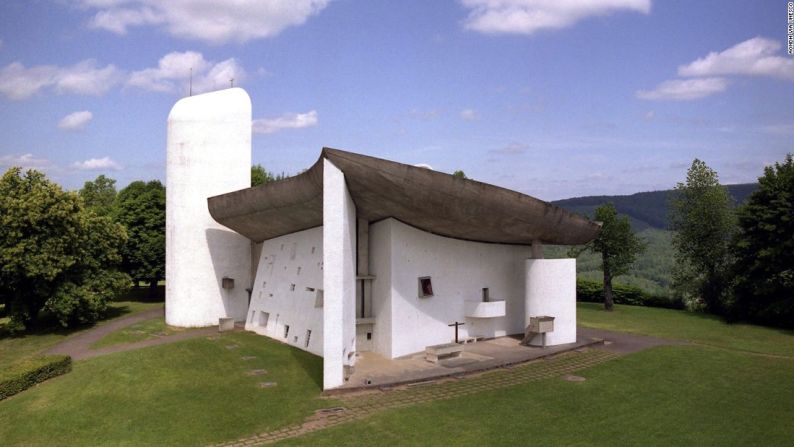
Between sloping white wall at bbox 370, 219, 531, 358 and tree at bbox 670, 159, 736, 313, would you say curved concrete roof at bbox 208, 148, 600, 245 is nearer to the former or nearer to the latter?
sloping white wall at bbox 370, 219, 531, 358

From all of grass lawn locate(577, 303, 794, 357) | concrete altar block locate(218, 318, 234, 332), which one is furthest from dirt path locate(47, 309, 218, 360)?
grass lawn locate(577, 303, 794, 357)

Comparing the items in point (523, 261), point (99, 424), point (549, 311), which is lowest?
point (99, 424)

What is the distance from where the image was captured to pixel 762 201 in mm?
29578

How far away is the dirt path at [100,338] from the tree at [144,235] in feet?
23.2

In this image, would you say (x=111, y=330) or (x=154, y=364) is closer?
(x=154, y=364)

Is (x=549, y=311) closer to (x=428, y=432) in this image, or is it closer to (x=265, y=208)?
(x=428, y=432)

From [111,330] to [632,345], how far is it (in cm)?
2466

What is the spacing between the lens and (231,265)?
93.2 feet

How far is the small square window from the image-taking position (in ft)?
70.7

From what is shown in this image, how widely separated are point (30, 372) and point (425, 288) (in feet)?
45.5

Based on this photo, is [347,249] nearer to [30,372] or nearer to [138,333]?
[30,372]

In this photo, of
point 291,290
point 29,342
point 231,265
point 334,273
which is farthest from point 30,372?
point 231,265

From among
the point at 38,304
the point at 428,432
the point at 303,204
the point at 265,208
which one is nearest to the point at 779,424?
the point at 428,432

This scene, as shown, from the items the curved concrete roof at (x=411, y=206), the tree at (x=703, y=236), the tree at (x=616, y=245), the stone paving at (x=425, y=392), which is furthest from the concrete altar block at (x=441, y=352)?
the tree at (x=703, y=236)
